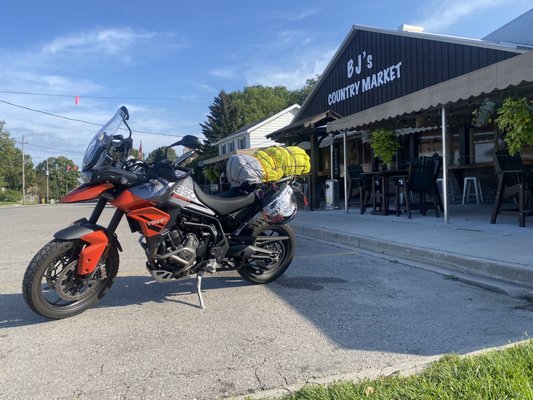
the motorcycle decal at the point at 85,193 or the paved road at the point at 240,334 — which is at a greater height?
the motorcycle decal at the point at 85,193

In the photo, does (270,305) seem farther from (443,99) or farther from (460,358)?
(443,99)

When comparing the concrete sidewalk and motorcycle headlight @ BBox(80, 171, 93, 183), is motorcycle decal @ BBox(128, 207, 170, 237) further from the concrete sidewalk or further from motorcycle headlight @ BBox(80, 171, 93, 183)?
the concrete sidewalk

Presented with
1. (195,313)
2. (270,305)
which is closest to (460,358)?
(270,305)

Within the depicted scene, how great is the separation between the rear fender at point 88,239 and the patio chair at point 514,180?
6.31 metres

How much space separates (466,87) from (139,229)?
558 cm

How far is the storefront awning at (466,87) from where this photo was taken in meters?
5.75

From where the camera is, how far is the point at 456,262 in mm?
5109

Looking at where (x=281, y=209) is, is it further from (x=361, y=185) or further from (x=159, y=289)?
(x=361, y=185)

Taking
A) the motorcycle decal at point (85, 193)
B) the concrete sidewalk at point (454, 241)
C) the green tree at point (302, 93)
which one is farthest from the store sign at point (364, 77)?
the green tree at point (302, 93)

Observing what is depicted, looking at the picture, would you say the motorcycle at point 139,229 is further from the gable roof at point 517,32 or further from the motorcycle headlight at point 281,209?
the gable roof at point 517,32

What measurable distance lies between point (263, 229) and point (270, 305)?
34.5 inches

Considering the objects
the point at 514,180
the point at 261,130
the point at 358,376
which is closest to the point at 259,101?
the point at 261,130

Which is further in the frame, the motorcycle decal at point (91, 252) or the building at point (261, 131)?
the building at point (261, 131)

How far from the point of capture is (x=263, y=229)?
4.54m
